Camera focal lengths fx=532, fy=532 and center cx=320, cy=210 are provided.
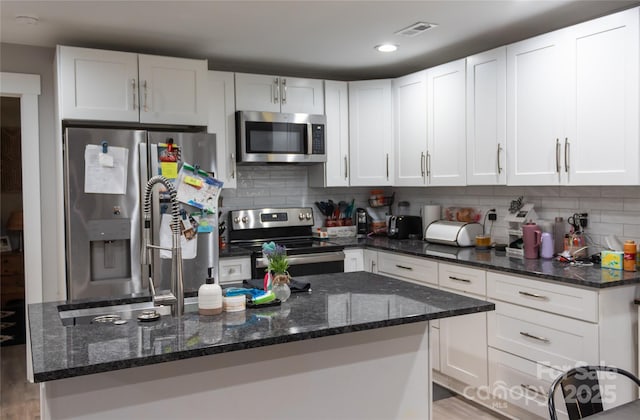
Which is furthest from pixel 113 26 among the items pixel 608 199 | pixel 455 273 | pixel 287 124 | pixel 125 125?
pixel 608 199

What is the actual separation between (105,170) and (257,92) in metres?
1.38

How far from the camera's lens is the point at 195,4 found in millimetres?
2855

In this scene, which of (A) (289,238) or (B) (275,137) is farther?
(A) (289,238)

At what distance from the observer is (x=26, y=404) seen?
11.2 ft

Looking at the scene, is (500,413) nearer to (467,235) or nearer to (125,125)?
(467,235)

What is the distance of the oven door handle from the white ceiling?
1504 mm

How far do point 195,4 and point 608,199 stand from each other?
102 inches

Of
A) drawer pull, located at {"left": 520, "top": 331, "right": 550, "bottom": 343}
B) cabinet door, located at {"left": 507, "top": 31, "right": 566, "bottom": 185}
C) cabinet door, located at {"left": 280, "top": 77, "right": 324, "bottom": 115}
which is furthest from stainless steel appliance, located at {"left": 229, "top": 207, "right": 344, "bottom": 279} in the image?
drawer pull, located at {"left": 520, "top": 331, "right": 550, "bottom": 343}

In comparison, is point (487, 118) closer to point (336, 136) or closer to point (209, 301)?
point (336, 136)

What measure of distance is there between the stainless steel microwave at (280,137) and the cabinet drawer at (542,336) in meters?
1.92

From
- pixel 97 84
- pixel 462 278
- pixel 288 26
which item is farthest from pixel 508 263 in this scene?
pixel 97 84

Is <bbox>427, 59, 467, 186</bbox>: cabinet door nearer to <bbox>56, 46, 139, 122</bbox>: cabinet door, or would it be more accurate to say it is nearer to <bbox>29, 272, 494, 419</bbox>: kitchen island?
<bbox>29, 272, 494, 419</bbox>: kitchen island

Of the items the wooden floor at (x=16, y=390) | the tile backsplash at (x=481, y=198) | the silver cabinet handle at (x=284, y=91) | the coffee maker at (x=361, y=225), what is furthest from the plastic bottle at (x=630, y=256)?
the wooden floor at (x=16, y=390)

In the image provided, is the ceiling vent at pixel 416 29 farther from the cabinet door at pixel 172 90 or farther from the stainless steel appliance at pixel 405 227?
the stainless steel appliance at pixel 405 227
